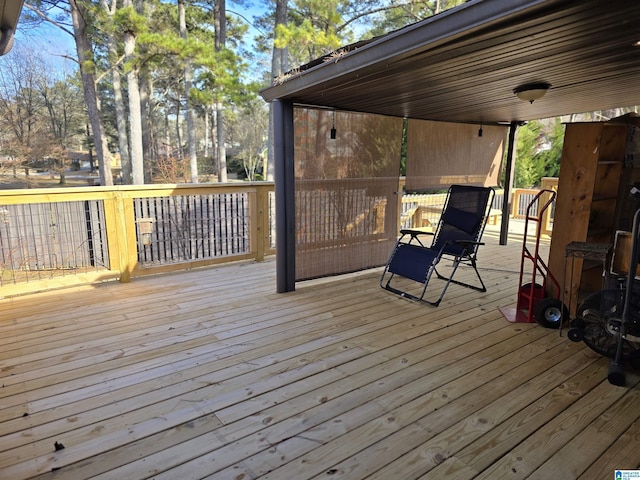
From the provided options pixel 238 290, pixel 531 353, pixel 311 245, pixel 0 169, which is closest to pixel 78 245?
pixel 238 290

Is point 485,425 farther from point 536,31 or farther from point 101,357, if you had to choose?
point 101,357

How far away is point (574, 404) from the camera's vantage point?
206 cm

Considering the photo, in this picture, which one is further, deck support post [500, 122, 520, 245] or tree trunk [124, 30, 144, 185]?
tree trunk [124, 30, 144, 185]

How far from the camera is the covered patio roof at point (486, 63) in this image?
179cm

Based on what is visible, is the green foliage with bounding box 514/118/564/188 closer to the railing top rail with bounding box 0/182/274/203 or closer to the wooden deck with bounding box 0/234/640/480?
the wooden deck with bounding box 0/234/640/480

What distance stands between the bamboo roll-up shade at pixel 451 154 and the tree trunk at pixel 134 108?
854cm

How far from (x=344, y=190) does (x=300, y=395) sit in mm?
2468

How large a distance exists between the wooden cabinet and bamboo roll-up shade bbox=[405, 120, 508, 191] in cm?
212

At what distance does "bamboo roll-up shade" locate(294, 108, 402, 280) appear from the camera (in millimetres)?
3854

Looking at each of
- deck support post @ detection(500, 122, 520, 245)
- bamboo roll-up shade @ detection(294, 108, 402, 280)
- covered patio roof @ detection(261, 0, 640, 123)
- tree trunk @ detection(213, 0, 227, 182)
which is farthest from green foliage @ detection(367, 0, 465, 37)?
bamboo roll-up shade @ detection(294, 108, 402, 280)

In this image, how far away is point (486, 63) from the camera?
2545 millimetres

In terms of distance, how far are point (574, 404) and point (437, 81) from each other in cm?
235

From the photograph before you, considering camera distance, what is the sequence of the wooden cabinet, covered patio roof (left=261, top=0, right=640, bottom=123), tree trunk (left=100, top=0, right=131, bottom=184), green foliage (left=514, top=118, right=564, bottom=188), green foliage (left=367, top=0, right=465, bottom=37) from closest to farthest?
covered patio roof (left=261, top=0, right=640, bottom=123), the wooden cabinet, green foliage (left=514, top=118, right=564, bottom=188), tree trunk (left=100, top=0, right=131, bottom=184), green foliage (left=367, top=0, right=465, bottom=37)

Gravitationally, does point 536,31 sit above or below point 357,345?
above
